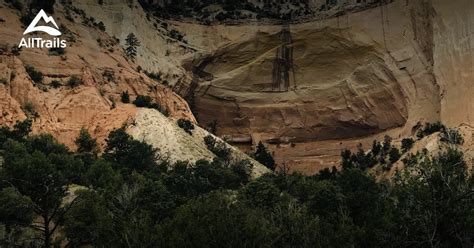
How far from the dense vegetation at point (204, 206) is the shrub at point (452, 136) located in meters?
14.9

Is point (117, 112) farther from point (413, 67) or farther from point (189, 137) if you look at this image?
point (413, 67)

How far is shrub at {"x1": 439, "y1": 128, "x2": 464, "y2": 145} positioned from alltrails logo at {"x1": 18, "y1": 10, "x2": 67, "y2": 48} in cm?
3607

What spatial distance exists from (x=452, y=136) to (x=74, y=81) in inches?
1338

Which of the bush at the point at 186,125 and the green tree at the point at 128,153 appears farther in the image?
the bush at the point at 186,125

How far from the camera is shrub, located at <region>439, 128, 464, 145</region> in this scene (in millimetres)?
59594

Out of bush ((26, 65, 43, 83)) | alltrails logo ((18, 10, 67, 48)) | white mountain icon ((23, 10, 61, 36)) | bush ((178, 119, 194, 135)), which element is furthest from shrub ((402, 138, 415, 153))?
white mountain icon ((23, 10, 61, 36))

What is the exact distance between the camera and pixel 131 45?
247 ft

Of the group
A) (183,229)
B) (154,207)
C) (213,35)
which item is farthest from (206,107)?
(183,229)

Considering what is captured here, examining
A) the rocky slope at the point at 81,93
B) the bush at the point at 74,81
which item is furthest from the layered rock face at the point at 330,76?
→ the bush at the point at 74,81

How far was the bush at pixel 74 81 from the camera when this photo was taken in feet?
201

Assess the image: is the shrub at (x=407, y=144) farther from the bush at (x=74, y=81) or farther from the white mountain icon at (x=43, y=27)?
the white mountain icon at (x=43, y=27)

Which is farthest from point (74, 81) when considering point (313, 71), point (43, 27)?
point (313, 71)

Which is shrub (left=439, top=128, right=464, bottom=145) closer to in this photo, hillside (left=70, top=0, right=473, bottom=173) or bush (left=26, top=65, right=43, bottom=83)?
hillside (left=70, top=0, right=473, bottom=173)

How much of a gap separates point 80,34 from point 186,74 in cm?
1381
